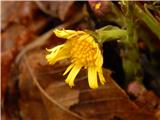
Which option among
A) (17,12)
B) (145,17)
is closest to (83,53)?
(145,17)

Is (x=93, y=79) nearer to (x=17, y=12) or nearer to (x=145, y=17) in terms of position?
(x=145, y=17)

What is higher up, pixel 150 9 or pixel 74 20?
pixel 150 9

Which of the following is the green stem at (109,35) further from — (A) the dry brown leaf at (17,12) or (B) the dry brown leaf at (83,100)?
(A) the dry brown leaf at (17,12)

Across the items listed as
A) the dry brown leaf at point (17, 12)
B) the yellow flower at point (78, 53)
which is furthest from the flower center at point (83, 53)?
the dry brown leaf at point (17, 12)

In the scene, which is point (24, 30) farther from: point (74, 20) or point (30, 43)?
point (74, 20)

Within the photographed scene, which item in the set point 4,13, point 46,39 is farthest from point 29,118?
point 4,13

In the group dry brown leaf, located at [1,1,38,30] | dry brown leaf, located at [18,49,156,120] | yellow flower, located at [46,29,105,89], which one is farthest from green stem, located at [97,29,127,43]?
dry brown leaf, located at [1,1,38,30]

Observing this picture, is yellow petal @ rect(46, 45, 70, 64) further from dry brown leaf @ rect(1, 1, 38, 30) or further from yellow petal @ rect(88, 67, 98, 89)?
dry brown leaf @ rect(1, 1, 38, 30)
